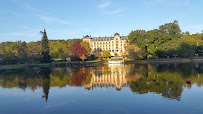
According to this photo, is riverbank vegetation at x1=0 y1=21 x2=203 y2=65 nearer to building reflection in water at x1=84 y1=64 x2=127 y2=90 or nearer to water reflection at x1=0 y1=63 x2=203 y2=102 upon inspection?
water reflection at x1=0 y1=63 x2=203 y2=102

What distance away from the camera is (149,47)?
92.6 metres

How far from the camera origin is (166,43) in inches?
3477

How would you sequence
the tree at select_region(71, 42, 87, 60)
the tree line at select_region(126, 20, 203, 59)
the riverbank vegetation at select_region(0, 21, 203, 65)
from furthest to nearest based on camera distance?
the tree at select_region(71, 42, 87, 60) → the tree line at select_region(126, 20, 203, 59) → the riverbank vegetation at select_region(0, 21, 203, 65)

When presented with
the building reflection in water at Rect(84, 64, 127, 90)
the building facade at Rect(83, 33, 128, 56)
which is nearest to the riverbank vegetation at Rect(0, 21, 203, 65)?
the building facade at Rect(83, 33, 128, 56)

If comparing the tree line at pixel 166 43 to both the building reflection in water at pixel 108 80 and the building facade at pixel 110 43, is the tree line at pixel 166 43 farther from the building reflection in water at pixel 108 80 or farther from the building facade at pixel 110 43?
the building reflection in water at pixel 108 80

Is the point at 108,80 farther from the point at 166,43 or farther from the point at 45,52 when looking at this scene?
the point at 166,43

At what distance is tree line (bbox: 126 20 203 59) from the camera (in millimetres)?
83562

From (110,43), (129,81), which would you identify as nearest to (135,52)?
(129,81)

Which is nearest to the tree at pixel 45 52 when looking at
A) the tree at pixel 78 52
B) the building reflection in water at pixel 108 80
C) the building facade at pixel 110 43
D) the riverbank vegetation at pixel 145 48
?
the riverbank vegetation at pixel 145 48

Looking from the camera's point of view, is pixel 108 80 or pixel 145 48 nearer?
pixel 108 80

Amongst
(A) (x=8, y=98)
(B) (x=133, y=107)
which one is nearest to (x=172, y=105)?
(B) (x=133, y=107)

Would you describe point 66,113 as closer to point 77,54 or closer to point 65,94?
point 65,94

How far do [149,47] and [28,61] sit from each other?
61.3m

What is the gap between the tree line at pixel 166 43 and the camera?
8356 centimetres
